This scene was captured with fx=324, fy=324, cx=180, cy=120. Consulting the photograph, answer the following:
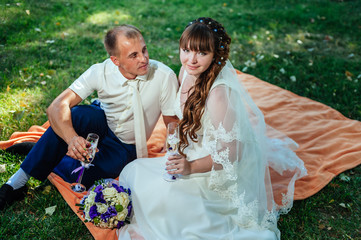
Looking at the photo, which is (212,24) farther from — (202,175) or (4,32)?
(4,32)

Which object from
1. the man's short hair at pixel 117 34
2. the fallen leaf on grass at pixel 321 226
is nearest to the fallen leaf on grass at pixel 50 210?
the man's short hair at pixel 117 34

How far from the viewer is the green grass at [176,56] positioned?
3.37 m

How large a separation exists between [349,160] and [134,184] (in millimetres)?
2792

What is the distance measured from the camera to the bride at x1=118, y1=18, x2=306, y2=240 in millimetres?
2844

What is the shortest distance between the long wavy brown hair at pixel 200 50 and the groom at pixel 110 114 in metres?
0.54

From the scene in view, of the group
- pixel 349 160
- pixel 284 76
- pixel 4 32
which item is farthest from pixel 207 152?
pixel 4 32

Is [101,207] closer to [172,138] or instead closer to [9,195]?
[172,138]

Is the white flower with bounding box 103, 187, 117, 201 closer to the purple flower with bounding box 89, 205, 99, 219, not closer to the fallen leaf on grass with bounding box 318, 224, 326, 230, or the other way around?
the purple flower with bounding box 89, 205, 99, 219

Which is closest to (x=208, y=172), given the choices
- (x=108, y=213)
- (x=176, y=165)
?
(x=176, y=165)

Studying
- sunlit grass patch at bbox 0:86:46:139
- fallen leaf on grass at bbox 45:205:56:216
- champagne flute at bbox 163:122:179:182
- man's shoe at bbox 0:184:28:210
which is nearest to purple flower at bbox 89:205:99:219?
fallen leaf on grass at bbox 45:205:56:216

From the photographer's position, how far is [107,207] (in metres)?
2.87

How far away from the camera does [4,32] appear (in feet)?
21.0

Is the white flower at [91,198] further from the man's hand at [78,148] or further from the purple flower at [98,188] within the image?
the man's hand at [78,148]

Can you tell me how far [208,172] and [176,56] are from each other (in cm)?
387
